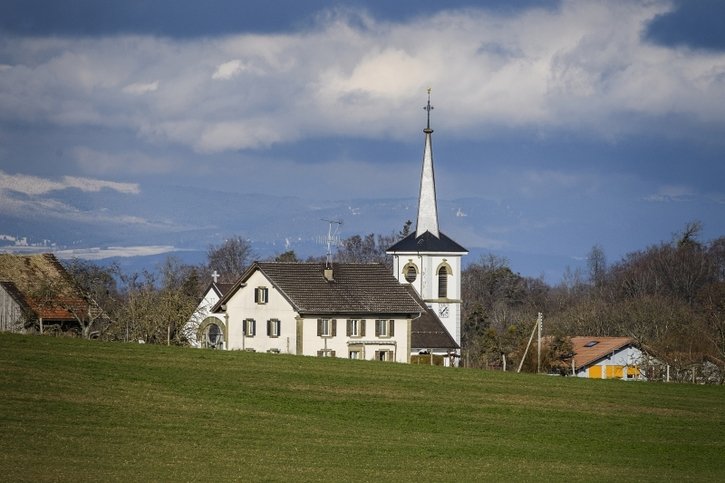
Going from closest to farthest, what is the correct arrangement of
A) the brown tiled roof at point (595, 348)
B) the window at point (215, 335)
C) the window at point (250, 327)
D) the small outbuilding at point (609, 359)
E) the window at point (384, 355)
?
the window at point (384, 355) → the window at point (250, 327) → the small outbuilding at point (609, 359) → the window at point (215, 335) → the brown tiled roof at point (595, 348)

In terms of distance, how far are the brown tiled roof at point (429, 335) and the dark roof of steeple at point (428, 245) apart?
13.9 m

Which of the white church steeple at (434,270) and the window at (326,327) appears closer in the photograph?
the window at (326,327)

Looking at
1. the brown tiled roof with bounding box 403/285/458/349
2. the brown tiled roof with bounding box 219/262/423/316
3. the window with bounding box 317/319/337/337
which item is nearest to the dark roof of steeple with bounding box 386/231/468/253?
the brown tiled roof with bounding box 403/285/458/349

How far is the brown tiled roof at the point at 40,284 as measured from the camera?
67875mm

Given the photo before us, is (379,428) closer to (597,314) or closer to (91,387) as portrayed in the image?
(91,387)

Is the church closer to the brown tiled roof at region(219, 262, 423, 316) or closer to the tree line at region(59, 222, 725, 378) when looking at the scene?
the brown tiled roof at region(219, 262, 423, 316)

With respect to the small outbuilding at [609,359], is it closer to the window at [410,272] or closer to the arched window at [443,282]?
the arched window at [443,282]

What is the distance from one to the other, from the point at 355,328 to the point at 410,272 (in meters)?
33.2

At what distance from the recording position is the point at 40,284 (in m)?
69.3

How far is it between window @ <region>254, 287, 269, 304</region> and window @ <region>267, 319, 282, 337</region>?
122 centimetres

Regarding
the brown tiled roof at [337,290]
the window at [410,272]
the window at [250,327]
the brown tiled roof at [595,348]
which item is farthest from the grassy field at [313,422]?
the window at [410,272]

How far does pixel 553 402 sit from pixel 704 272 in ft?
354

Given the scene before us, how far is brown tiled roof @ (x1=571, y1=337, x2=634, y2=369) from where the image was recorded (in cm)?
8425

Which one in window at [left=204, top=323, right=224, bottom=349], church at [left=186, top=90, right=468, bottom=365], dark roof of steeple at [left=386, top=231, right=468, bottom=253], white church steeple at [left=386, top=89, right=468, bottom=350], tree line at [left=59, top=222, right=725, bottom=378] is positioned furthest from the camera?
dark roof of steeple at [left=386, top=231, right=468, bottom=253]
